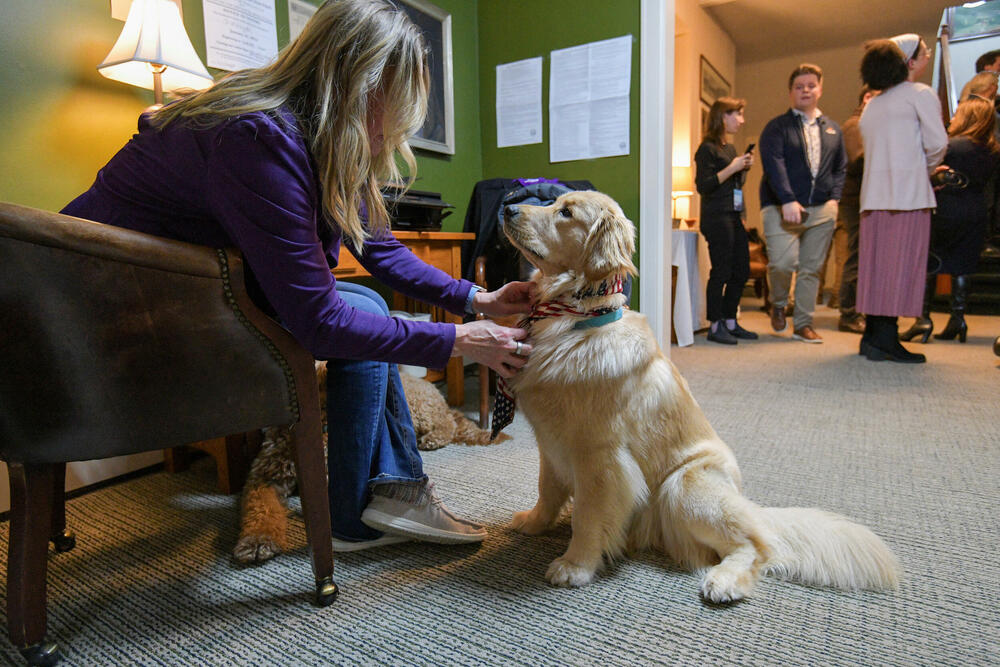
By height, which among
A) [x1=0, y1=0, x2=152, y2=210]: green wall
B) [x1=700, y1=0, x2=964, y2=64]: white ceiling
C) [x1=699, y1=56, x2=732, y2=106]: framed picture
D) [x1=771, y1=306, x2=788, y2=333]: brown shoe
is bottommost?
[x1=771, y1=306, x2=788, y2=333]: brown shoe

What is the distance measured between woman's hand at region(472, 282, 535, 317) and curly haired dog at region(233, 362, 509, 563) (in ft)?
1.32

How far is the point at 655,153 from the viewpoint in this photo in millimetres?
2932

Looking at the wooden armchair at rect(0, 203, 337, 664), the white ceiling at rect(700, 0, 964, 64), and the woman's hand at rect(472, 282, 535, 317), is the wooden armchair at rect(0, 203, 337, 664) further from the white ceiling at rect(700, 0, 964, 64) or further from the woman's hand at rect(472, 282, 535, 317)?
the white ceiling at rect(700, 0, 964, 64)

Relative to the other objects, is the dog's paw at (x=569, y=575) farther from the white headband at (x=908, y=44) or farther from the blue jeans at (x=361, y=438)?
the white headband at (x=908, y=44)

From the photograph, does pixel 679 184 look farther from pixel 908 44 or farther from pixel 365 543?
pixel 365 543

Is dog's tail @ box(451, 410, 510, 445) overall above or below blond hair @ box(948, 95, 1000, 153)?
below

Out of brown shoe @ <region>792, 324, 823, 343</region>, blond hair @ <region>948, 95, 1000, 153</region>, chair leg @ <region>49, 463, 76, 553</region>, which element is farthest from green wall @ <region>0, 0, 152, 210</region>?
blond hair @ <region>948, 95, 1000, 153</region>

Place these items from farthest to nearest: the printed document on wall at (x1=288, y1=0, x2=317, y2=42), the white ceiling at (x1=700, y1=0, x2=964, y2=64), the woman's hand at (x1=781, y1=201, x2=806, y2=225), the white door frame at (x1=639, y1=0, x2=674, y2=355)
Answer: the white ceiling at (x1=700, y1=0, x2=964, y2=64)
the woman's hand at (x1=781, y1=201, x2=806, y2=225)
the white door frame at (x1=639, y1=0, x2=674, y2=355)
the printed document on wall at (x1=288, y1=0, x2=317, y2=42)

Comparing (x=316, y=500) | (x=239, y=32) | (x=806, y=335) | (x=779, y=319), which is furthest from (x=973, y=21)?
(x=316, y=500)

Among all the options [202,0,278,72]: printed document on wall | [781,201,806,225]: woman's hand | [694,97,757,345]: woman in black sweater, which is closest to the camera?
[202,0,278,72]: printed document on wall

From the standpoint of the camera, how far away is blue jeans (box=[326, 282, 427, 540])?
47.3 inches

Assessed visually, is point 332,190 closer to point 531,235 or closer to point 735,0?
point 531,235

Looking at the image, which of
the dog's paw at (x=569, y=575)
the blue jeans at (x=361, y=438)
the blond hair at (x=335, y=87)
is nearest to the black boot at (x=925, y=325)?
the dog's paw at (x=569, y=575)

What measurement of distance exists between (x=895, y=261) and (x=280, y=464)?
3.29 m
